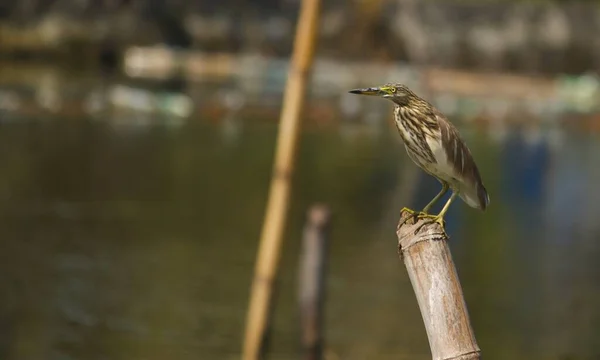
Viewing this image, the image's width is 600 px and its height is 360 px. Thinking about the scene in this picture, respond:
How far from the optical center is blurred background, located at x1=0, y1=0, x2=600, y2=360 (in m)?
13.7

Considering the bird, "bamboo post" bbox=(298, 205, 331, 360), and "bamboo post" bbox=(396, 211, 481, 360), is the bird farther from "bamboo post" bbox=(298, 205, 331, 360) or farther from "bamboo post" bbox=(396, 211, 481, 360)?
"bamboo post" bbox=(298, 205, 331, 360)

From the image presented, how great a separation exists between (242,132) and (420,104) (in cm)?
2345

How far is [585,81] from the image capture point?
3881 cm

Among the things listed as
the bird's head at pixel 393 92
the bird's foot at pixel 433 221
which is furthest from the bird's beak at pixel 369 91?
the bird's foot at pixel 433 221

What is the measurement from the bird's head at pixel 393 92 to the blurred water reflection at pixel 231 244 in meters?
8.01

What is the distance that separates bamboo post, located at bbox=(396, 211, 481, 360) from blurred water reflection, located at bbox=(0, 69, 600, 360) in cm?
860

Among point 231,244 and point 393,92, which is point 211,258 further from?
point 393,92

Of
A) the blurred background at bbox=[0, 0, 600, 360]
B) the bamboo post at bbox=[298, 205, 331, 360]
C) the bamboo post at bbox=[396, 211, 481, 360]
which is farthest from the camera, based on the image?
the blurred background at bbox=[0, 0, 600, 360]

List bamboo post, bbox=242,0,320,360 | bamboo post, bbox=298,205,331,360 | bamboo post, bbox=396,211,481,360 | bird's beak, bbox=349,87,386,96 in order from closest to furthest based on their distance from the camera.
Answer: bamboo post, bbox=396,211,481,360, bird's beak, bbox=349,87,386,96, bamboo post, bbox=242,0,320,360, bamboo post, bbox=298,205,331,360

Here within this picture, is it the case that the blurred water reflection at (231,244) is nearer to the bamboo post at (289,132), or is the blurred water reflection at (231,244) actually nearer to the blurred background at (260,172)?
the blurred background at (260,172)

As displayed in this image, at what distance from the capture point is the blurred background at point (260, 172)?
538 inches

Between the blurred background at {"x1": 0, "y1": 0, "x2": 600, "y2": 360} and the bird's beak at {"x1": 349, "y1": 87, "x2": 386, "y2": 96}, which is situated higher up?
the blurred background at {"x1": 0, "y1": 0, "x2": 600, "y2": 360}

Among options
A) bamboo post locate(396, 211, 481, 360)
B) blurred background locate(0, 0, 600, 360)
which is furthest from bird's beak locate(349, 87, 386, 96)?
blurred background locate(0, 0, 600, 360)

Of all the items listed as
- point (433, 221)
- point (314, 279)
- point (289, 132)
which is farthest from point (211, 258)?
point (433, 221)
